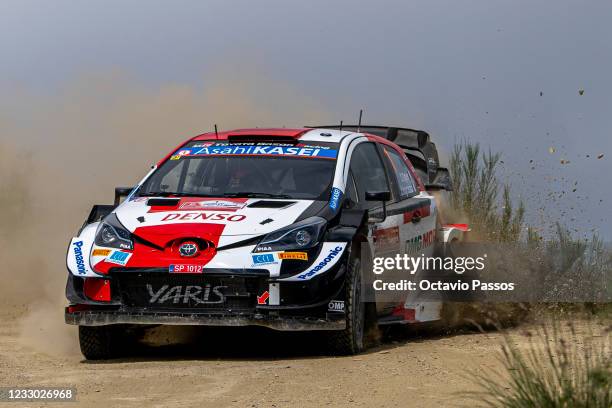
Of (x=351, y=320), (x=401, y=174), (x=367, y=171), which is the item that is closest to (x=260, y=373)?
(x=351, y=320)

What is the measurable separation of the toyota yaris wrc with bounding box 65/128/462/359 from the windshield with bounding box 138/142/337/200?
0.04 ft

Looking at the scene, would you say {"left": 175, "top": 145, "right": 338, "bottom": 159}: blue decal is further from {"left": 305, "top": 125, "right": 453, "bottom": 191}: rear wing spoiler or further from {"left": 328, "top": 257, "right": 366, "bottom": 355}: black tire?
{"left": 305, "top": 125, "right": 453, "bottom": 191}: rear wing spoiler

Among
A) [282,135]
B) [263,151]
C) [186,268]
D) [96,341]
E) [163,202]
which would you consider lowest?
[96,341]

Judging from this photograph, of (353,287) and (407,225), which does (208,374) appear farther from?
(407,225)

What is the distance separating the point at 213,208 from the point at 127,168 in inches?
457

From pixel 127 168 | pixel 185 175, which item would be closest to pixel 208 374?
pixel 185 175

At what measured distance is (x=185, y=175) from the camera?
35.3ft

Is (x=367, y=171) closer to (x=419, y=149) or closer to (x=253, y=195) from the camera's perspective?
(x=253, y=195)

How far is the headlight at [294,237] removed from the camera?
9.28 m

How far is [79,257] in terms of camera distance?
958 centimetres

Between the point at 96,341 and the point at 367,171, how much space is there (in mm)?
2833

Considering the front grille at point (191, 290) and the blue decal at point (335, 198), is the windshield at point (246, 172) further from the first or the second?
the front grille at point (191, 290)

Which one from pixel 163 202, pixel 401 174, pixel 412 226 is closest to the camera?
pixel 163 202

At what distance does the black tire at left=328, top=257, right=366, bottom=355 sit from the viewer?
945 cm
